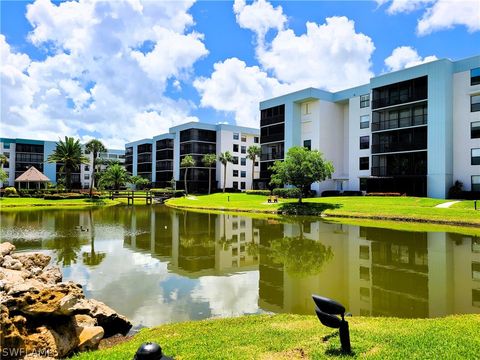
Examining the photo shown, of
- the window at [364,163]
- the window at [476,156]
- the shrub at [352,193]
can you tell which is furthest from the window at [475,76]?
the shrub at [352,193]

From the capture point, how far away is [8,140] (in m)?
104

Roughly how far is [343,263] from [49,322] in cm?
1277

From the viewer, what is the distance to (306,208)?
1711 inches

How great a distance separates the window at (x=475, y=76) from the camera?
43.8 m

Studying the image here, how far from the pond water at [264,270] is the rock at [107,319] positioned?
2.11ft

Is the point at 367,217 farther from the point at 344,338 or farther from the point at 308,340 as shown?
the point at 344,338

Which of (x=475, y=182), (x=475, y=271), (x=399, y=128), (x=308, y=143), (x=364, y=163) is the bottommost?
(x=475, y=271)

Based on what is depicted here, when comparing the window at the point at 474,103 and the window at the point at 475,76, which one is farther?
the window at the point at 474,103

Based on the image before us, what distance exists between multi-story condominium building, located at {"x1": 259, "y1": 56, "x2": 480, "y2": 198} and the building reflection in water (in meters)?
23.7

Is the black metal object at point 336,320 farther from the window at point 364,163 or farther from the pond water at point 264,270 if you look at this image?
the window at point 364,163

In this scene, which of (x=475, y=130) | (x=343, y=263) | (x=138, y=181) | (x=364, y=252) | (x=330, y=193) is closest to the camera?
(x=343, y=263)

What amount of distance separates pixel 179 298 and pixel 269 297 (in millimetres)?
3053

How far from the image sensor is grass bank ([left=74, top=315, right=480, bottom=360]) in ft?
20.2

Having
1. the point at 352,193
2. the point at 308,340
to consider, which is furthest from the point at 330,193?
the point at 308,340
